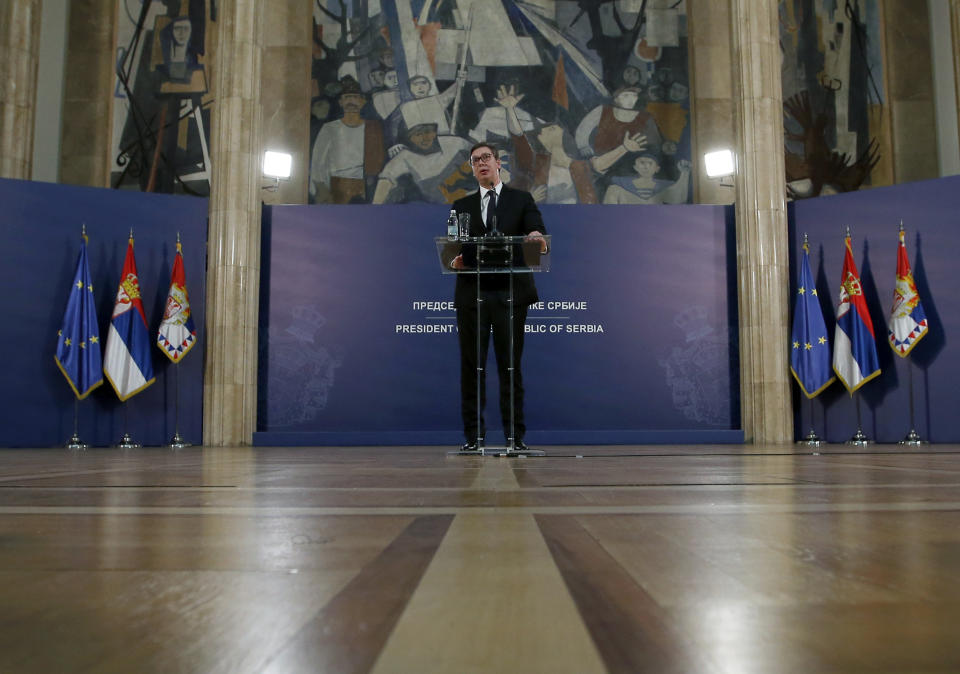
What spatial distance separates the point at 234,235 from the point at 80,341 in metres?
1.92

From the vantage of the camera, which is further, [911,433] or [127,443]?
[127,443]

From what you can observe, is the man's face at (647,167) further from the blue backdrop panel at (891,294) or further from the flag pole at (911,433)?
the flag pole at (911,433)

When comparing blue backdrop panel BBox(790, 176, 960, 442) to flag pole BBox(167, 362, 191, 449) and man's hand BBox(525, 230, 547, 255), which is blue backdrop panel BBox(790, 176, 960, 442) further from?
flag pole BBox(167, 362, 191, 449)

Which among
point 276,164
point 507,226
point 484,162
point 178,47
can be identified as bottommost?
point 507,226

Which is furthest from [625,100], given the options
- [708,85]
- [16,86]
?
[16,86]

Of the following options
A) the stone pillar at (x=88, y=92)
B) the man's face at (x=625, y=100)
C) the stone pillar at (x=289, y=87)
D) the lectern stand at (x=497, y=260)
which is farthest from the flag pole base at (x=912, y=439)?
the stone pillar at (x=88, y=92)

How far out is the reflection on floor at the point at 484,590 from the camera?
1.24ft

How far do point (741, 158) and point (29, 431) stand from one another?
789cm

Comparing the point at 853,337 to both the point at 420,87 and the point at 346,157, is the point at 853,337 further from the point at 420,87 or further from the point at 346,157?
the point at 346,157

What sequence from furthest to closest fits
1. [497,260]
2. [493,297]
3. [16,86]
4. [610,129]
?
[610,129]
[16,86]
[493,297]
[497,260]

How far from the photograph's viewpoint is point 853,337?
26.1 feet

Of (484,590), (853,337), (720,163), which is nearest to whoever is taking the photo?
(484,590)

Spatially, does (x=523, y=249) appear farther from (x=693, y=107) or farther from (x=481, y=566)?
(x=693, y=107)

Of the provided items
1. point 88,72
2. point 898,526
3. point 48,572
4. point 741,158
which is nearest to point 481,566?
point 48,572
